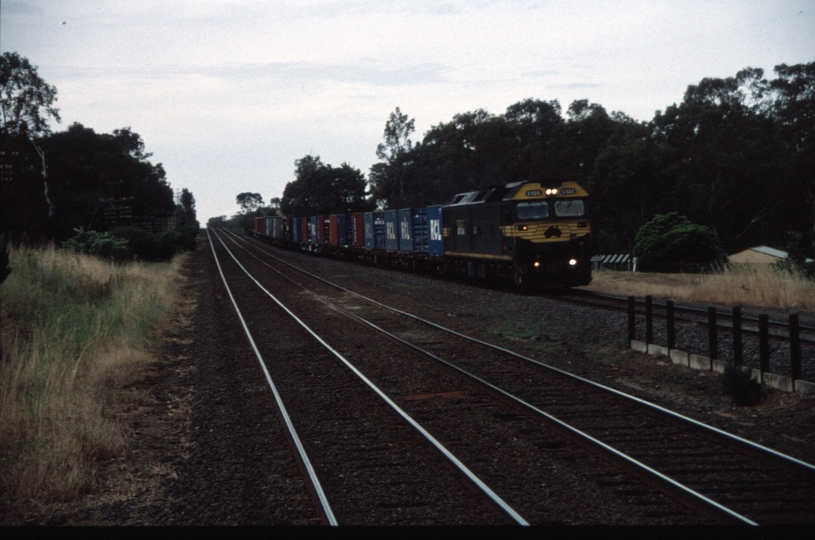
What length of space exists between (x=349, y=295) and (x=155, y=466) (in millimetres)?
15490

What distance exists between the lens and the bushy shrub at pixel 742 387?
8523 mm

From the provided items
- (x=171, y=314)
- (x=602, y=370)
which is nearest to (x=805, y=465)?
(x=602, y=370)

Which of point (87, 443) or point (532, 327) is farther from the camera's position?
point (532, 327)

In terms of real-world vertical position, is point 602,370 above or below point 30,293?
below

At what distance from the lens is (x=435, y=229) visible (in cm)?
2695

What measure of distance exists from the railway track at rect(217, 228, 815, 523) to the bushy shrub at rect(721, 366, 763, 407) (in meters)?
1.31

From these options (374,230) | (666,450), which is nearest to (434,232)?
(374,230)

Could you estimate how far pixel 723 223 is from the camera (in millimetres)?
50812

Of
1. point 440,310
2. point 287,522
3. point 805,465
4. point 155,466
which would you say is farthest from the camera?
point 440,310

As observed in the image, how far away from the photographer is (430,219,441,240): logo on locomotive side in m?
26.5

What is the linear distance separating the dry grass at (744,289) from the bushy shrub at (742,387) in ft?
27.7

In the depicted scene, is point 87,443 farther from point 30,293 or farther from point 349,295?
point 349,295

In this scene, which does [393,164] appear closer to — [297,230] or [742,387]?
[297,230]

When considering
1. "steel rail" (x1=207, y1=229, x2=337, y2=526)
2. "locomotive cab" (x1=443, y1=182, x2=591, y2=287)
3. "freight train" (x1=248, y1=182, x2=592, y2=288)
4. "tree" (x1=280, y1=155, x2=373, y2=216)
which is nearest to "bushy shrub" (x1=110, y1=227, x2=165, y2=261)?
"freight train" (x1=248, y1=182, x2=592, y2=288)
